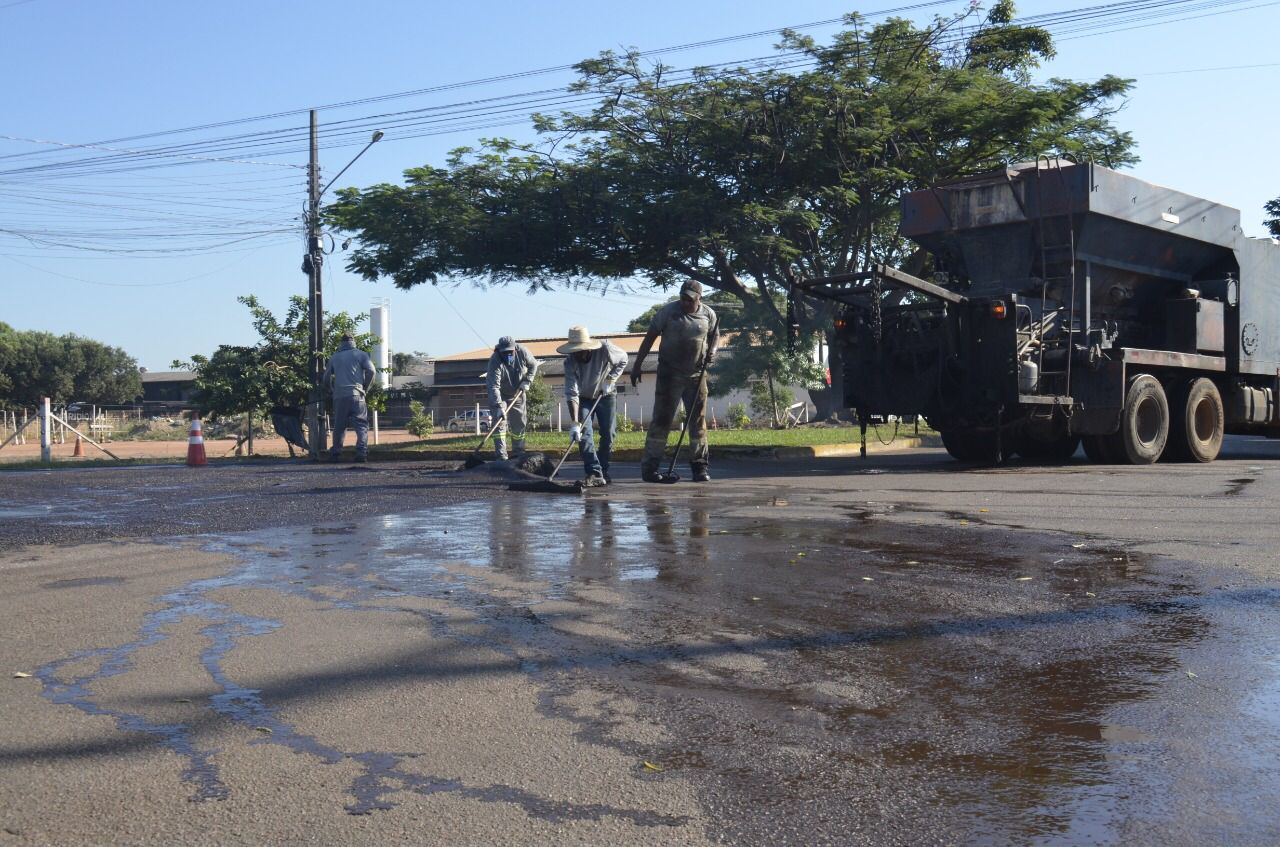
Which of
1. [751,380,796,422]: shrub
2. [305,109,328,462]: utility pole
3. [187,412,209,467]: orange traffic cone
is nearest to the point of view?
[187,412,209,467]: orange traffic cone

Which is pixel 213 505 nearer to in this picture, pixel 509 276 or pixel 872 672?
pixel 872 672

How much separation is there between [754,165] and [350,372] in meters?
11.1

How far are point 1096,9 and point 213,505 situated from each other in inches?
859

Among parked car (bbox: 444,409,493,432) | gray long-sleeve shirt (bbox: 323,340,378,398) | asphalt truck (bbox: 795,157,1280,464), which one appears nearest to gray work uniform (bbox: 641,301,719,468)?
asphalt truck (bbox: 795,157,1280,464)

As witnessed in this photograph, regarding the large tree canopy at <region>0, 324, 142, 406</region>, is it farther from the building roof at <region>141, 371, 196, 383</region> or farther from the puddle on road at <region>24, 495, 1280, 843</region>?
the puddle on road at <region>24, 495, 1280, 843</region>

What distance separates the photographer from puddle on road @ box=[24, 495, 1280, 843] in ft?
10.8

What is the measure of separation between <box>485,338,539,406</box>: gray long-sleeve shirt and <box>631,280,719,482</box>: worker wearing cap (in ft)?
10.1

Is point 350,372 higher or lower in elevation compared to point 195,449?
higher

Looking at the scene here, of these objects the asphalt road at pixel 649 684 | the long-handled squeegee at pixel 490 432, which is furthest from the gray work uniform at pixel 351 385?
the asphalt road at pixel 649 684

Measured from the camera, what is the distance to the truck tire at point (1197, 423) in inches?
614

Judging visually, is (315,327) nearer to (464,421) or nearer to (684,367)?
(684,367)

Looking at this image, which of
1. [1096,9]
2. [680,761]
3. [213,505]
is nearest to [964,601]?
[680,761]

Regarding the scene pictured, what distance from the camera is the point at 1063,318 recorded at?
14289 millimetres

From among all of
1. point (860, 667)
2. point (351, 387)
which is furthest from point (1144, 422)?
point (860, 667)
